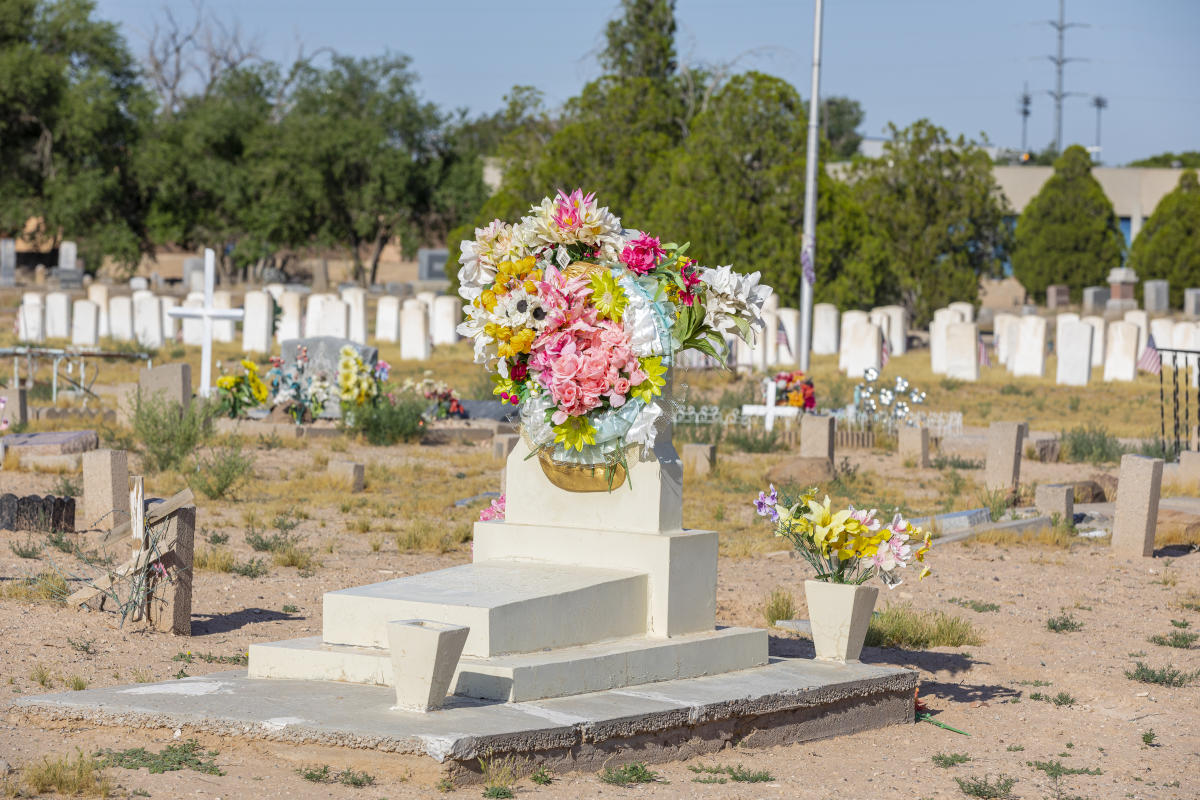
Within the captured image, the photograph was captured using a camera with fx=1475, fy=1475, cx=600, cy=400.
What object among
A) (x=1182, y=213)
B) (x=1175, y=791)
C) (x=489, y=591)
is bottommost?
(x=1175, y=791)

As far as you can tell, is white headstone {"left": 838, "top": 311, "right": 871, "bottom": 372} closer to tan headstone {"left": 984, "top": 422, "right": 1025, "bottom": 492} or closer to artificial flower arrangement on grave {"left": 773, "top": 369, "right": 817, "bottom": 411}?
artificial flower arrangement on grave {"left": 773, "top": 369, "right": 817, "bottom": 411}

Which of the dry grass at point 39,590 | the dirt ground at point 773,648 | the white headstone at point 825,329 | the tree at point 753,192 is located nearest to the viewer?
the dirt ground at point 773,648

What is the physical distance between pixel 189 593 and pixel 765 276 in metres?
28.8

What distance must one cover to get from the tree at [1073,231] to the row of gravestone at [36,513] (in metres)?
44.3

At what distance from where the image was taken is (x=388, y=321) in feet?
122

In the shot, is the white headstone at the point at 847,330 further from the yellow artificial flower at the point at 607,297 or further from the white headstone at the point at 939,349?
the yellow artificial flower at the point at 607,297

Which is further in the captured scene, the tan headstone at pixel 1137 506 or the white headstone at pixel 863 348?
the white headstone at pixel 863 348

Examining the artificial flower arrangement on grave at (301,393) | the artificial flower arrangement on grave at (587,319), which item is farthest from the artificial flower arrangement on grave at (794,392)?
the artificial flower arrangement on grave at (587,319)

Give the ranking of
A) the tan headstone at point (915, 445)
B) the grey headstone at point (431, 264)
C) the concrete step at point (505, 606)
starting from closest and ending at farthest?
the concrete step at point (505, 606)
the tan headstone at point (915, 445)
the grey headstone at point (431, 264)

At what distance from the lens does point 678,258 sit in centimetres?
751

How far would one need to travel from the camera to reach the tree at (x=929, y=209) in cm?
4116

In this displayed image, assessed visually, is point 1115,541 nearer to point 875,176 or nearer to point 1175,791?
point 1175,791

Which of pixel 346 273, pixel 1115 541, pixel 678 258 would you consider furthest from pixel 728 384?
pixel 346 273

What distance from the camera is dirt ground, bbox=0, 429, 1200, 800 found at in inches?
227
